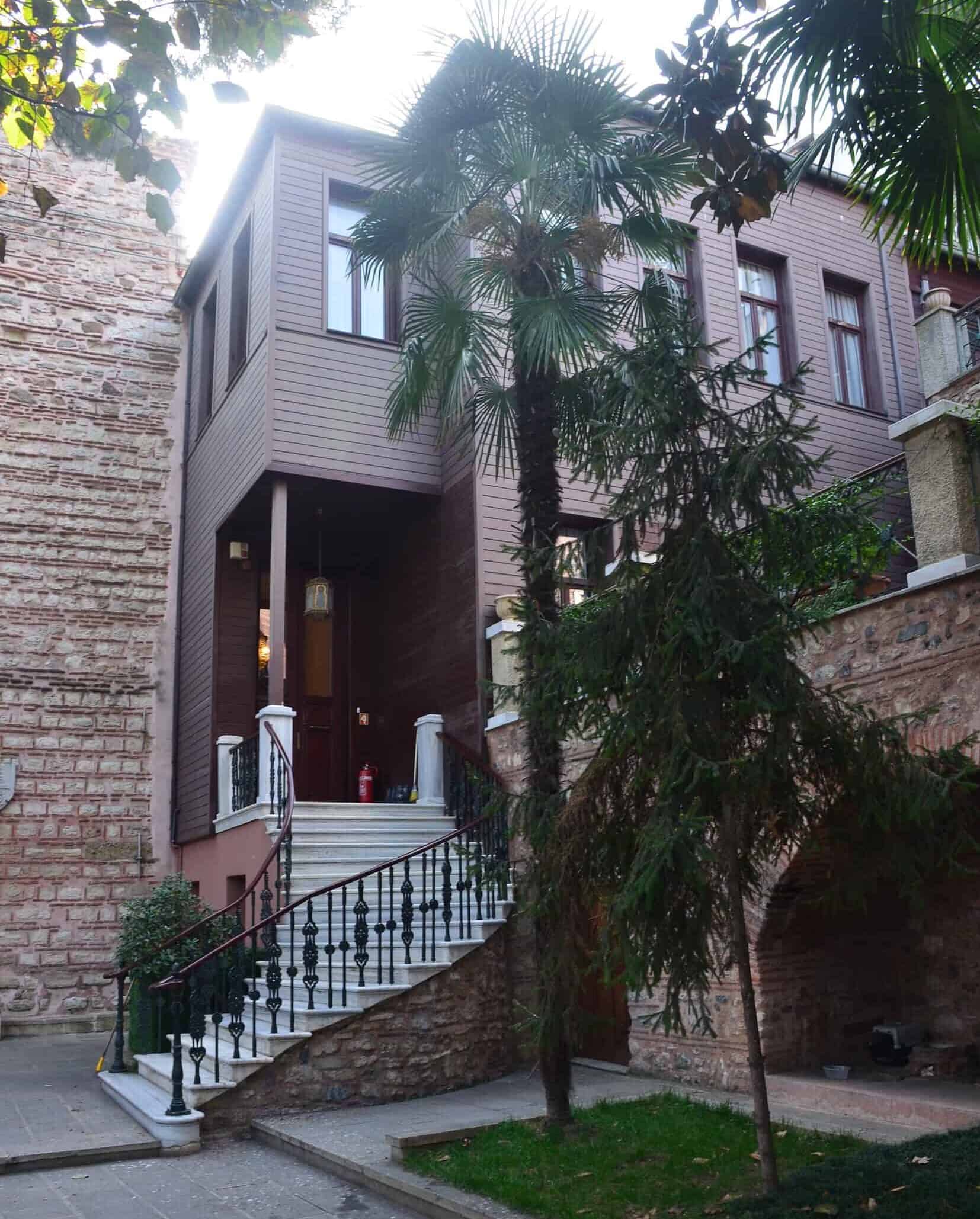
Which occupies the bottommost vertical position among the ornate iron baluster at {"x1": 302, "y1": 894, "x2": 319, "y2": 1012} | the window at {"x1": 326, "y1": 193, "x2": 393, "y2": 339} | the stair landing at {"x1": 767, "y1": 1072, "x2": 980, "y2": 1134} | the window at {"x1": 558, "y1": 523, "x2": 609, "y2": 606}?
the stair landing at {"x1": 767, "y1": 1072, "x2": 980, "y2": 1134}

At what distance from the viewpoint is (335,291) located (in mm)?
12555

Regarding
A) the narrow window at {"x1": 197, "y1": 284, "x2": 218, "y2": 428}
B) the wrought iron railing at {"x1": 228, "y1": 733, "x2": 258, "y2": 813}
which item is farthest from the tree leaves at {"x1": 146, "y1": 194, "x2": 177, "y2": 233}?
the narrow window at {"x1": 197, "y1": 284, "x2": 218, "y2": 428}

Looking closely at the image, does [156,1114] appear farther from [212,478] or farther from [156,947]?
[212,478]

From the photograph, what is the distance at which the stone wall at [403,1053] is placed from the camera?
7781 mm

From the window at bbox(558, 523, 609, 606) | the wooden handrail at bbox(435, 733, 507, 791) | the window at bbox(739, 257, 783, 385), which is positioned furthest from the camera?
the window at bbox(739, 257, 783, 385)

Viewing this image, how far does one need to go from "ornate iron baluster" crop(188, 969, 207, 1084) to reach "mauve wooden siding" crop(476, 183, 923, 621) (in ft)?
20.8

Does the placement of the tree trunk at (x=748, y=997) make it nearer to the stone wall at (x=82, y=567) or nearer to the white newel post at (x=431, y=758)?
the white newel post at (x=431, y=758)

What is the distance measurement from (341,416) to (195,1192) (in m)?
7.65

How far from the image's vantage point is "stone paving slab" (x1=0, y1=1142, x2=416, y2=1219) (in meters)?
5.86

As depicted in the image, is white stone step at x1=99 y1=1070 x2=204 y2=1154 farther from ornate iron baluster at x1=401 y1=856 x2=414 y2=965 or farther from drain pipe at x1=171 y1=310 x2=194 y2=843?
drain pipe at x1=171 y1=310 x2=194 y2=843

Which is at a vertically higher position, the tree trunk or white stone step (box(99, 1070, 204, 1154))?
the tree trunk

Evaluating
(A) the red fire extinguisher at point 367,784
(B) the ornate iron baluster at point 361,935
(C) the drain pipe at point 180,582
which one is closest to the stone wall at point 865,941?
(B) the ornate iron baluster at point 361,935

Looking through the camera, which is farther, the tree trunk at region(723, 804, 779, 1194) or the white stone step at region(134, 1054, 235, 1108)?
the white stone step at region(134, 1054, 235, 1108)

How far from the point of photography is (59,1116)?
799cm
